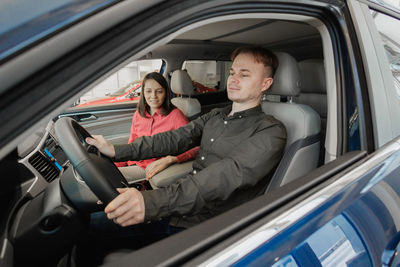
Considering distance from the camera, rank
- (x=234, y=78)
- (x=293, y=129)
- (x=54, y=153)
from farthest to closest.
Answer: (x=54, y=153)
(x=234, y=78)
(x=293, y=129)

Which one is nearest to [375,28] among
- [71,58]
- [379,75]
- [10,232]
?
[379,75]

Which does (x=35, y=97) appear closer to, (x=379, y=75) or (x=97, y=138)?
(x=379, y=75)

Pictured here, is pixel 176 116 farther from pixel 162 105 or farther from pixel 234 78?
pixel 234 78

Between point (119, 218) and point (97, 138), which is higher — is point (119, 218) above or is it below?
below

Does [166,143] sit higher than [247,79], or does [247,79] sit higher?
[247,79]

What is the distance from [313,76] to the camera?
179 cm

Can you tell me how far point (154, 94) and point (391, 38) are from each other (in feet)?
6.27

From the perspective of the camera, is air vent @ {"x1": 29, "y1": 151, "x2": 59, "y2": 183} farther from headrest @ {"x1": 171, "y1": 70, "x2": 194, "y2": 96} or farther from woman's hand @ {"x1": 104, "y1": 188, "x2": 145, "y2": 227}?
headrest @ {"x1": 171, "y1": 70, "x2": 194, "y2": 96}

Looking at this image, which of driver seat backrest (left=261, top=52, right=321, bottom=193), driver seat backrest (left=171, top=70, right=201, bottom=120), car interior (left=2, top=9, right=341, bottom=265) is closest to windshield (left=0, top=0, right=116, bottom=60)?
car interior (left=2, top=9, right=341, bottom=265)

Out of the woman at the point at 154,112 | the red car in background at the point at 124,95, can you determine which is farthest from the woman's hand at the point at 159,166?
the red car in background at the point at 124,95

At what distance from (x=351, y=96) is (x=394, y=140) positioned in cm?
29

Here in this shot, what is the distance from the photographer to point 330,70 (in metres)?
1.07

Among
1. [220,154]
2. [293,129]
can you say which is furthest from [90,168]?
[293,129]

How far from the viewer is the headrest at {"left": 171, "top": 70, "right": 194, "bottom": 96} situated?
303 cm
